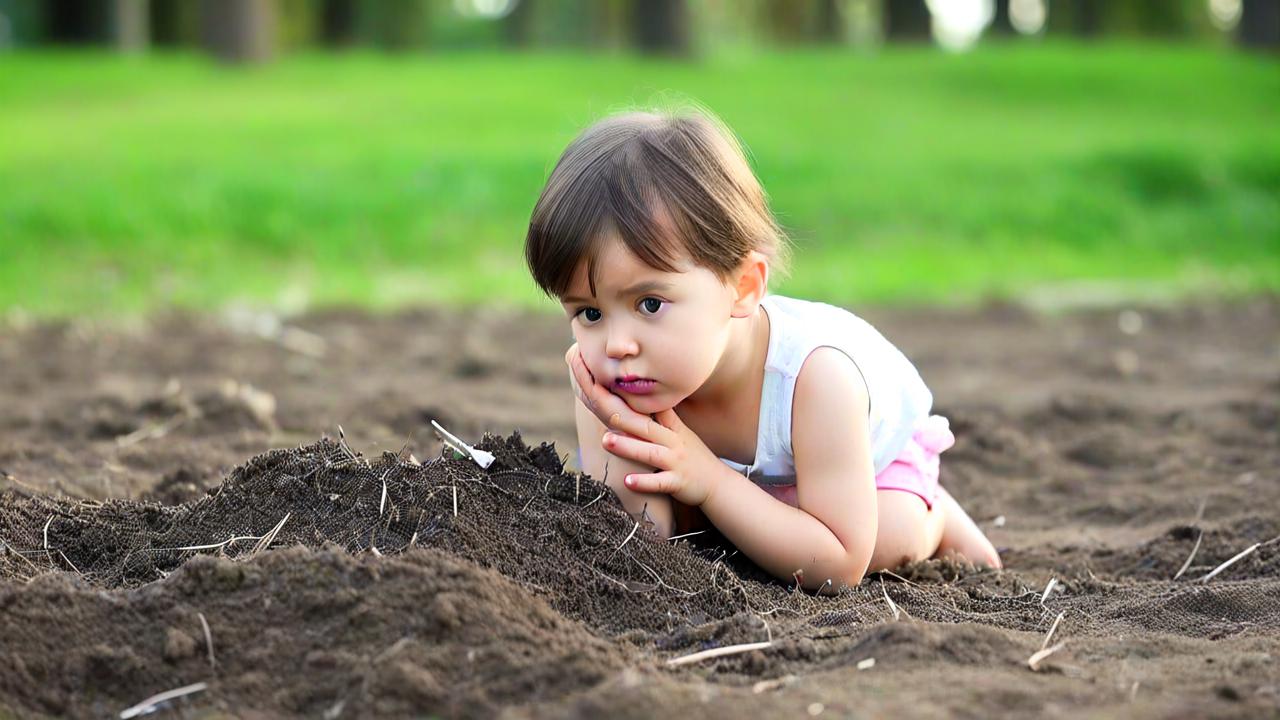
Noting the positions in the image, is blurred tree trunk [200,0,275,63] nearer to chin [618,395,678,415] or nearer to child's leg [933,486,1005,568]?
child's leg [933,486,1005,568]

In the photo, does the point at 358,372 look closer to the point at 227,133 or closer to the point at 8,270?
the point at 8,270

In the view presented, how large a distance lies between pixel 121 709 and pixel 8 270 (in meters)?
7.24

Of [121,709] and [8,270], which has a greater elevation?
[121,709]

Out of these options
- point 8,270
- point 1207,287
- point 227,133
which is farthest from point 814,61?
point 8,270

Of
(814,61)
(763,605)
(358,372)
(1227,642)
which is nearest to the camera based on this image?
(1227,642)

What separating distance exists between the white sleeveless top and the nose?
411 mm

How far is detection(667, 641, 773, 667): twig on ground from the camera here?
2.26 m

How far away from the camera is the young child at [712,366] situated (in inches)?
107

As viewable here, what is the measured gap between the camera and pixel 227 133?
44.1 ft

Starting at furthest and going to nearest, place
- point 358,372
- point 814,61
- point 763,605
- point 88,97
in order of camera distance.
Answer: point 814,61
point 88,97
point 358,372
point 763,605

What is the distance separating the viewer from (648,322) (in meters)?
2.74

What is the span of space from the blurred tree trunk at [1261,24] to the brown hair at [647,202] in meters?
20.6

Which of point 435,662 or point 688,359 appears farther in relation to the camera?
point 688,359

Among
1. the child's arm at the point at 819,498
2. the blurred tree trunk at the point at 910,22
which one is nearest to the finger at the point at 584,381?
the child's arm at the point at 819,498
